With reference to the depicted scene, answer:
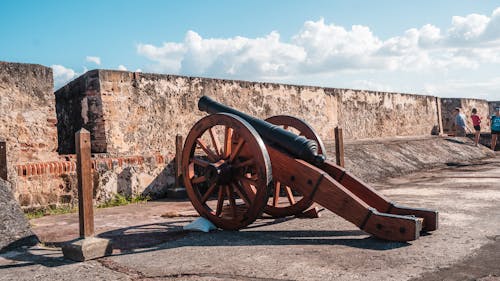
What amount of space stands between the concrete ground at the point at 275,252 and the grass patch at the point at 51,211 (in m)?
0.44

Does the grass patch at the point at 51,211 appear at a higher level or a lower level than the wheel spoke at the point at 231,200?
lower

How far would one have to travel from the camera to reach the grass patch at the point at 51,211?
5789 millimetres

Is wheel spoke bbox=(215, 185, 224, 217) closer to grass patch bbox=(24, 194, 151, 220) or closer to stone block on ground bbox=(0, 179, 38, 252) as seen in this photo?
stone block on ground bbox=(0, 179, 38, 252)

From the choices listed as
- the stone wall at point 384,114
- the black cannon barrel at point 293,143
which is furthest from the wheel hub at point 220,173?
the stone wall at point 384,114

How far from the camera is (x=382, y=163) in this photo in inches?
365

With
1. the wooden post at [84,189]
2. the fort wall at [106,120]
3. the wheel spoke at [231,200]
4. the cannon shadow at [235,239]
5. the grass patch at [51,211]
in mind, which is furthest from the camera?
the fort wall at [106,120]

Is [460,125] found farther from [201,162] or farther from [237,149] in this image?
[237,149]

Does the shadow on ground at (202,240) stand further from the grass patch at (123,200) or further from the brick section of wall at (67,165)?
the grass patch at (123,200)

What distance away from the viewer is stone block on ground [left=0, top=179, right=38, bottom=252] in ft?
12.9

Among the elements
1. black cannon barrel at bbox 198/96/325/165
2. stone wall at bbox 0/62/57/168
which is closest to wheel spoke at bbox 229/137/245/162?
black cannon barrel at bbox 198/96/325/165

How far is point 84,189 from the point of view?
142 inches

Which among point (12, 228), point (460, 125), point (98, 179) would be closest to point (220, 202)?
point (12, 228)

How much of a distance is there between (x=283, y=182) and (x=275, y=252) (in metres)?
0.90

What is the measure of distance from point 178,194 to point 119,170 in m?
0.92
